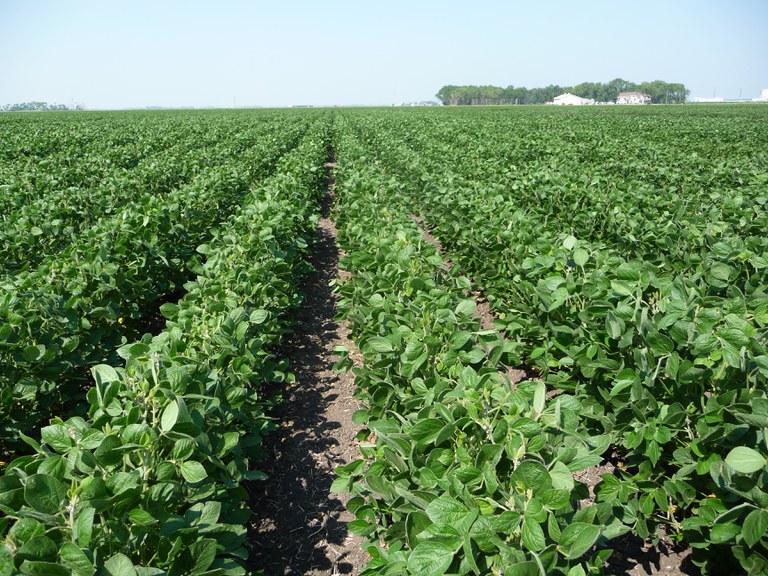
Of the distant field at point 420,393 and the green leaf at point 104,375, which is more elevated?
the green leaf at point 104,375

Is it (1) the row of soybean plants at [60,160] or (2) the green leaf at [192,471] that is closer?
(2) the green leaf at [192,471]

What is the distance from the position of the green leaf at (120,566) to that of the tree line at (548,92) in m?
141

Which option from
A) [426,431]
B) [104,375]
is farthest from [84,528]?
[426,431]

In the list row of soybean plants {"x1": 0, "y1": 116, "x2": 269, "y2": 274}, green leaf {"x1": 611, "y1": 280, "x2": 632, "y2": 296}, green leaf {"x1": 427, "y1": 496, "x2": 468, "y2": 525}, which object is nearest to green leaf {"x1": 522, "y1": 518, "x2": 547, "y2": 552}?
green leaf {"x1": 427, "y1": 496, "x2": 468, "y2": 525}

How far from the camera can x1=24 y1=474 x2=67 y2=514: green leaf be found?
4.14 feet

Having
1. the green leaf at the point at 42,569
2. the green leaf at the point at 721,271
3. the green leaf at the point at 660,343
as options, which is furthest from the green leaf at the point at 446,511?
the green leaf at the point at 721,271

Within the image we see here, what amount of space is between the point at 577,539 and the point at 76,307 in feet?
12.1

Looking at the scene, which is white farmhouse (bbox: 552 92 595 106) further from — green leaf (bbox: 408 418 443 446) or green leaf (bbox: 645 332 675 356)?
green leaf (bbox: 408 418 443 446)

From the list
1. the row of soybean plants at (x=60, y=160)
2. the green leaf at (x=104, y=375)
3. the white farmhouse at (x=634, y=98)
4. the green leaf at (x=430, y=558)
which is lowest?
the green leaf at (x=430, y=558)

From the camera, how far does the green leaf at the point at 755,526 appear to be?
174cm

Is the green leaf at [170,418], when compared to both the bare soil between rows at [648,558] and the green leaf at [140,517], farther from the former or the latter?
the bare soil between rows at [648,558]

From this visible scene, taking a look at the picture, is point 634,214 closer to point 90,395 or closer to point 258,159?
point 90,395

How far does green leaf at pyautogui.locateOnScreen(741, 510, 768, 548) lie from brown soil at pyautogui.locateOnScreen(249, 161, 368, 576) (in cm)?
188

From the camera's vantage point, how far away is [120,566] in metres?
1.20
